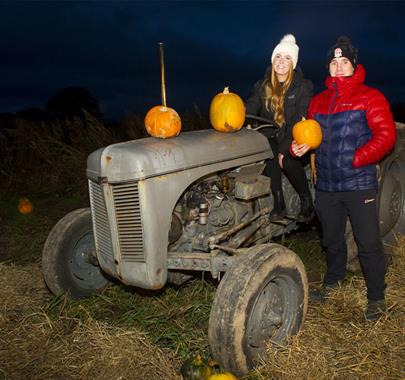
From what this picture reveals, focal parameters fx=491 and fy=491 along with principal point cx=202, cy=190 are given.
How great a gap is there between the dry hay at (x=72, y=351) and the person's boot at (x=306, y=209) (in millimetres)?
1775

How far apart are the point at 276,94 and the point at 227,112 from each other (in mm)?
731

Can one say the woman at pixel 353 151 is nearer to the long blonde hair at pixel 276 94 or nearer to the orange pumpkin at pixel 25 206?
the long blonde hair at pixel 276 94

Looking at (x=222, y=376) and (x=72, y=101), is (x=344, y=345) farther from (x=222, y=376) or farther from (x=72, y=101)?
(x=72, y=101)

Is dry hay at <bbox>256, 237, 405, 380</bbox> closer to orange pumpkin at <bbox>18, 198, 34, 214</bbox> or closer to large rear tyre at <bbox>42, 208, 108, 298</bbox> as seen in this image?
large rear tyre at <bbox>42, 208, 108, 298</bbox>

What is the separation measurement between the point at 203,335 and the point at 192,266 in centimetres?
61

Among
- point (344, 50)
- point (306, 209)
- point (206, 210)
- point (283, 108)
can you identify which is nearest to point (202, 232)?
point (206, 210)

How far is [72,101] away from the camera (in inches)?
708

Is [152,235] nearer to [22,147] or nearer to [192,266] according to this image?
[192,266]

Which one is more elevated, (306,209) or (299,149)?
(299,149)

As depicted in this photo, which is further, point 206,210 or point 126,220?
point 206,210

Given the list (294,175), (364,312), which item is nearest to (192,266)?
(294,175)

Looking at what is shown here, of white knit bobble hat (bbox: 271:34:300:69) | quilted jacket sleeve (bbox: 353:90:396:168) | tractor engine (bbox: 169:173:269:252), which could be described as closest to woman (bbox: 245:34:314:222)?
white knit bobble hat (bbox: 271:34:300:69)

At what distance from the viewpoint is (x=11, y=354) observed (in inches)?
143

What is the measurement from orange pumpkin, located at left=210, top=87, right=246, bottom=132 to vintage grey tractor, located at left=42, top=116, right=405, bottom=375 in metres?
0.08
